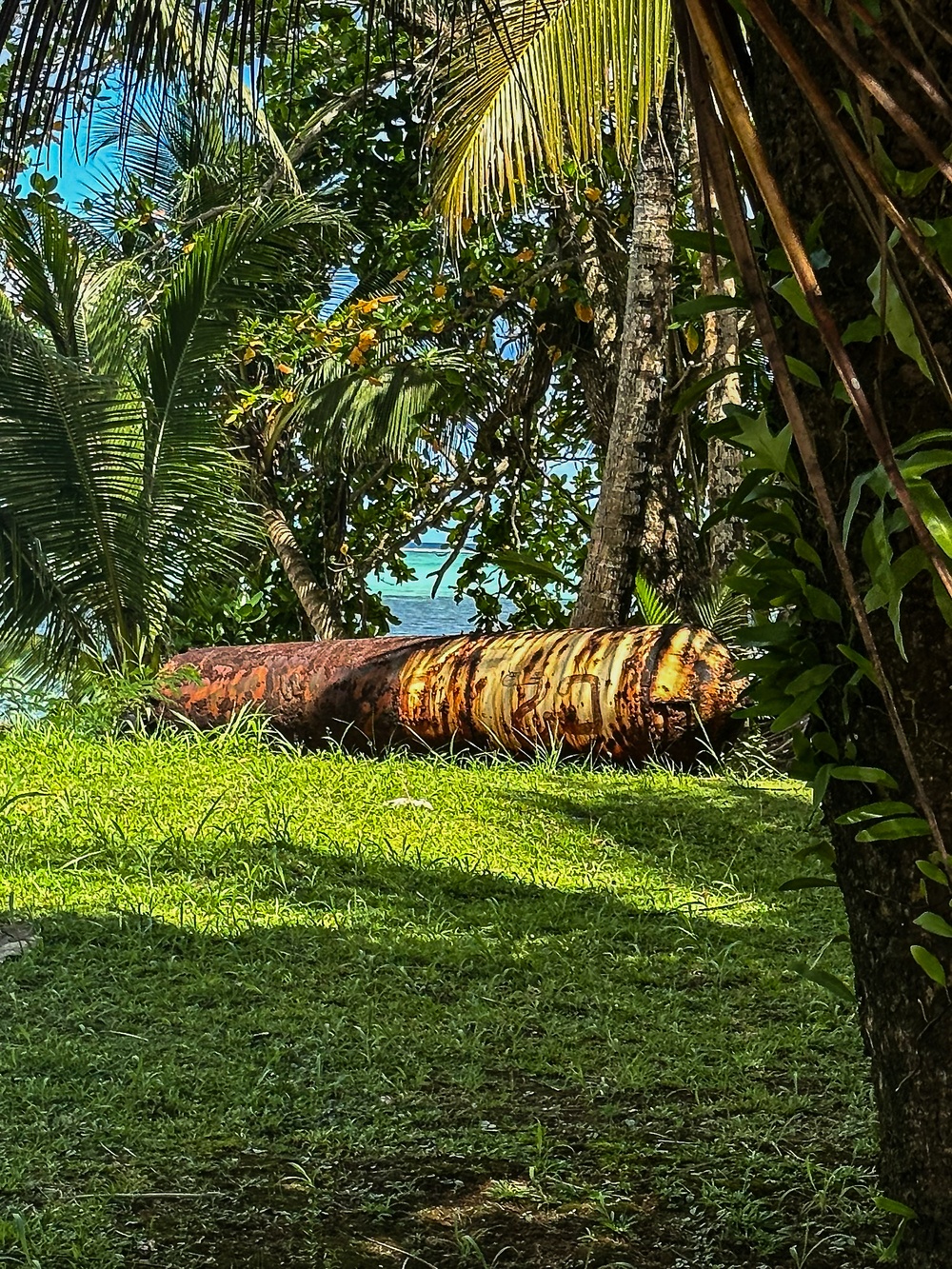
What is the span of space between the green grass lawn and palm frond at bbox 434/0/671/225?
9.92 ft

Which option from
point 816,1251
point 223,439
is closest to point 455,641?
point 223,439

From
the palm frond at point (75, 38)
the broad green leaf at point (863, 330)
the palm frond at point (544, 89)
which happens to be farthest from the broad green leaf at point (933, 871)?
the palm frond at point (544, 89)

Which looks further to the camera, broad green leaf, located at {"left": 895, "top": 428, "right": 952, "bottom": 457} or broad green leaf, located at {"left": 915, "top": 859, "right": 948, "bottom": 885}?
broad green leaf, located at {"left": 915, "top": 859, "right": 948, "bottom": 885}

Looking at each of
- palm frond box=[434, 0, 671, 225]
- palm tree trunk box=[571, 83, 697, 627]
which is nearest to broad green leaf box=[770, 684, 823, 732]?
palm frond box=[434, 0, 671, 225]

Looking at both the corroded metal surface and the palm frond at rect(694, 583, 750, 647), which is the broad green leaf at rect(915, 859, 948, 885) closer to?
the corroded metal surface

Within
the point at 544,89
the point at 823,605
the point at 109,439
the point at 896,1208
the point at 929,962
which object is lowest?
the point at 896,1208

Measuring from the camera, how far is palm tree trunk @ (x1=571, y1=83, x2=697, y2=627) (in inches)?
280

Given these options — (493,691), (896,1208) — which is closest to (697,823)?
(493,691)

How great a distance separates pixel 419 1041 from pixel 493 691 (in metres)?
3.54

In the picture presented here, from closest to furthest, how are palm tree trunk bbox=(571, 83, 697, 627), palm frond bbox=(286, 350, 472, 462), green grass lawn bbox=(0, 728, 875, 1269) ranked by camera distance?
green grass lawn bbox=(0, 728, 875, 1269), palm tree trunk bbox=(571, 83, 697, 627), palm frond bbox=(286, 350, 472, 462)

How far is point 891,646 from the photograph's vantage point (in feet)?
4.63

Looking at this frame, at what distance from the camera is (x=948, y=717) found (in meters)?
1.40

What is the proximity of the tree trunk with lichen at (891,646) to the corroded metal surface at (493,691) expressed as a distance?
14.2ft

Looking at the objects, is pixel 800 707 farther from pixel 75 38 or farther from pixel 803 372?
pixel 75 38
